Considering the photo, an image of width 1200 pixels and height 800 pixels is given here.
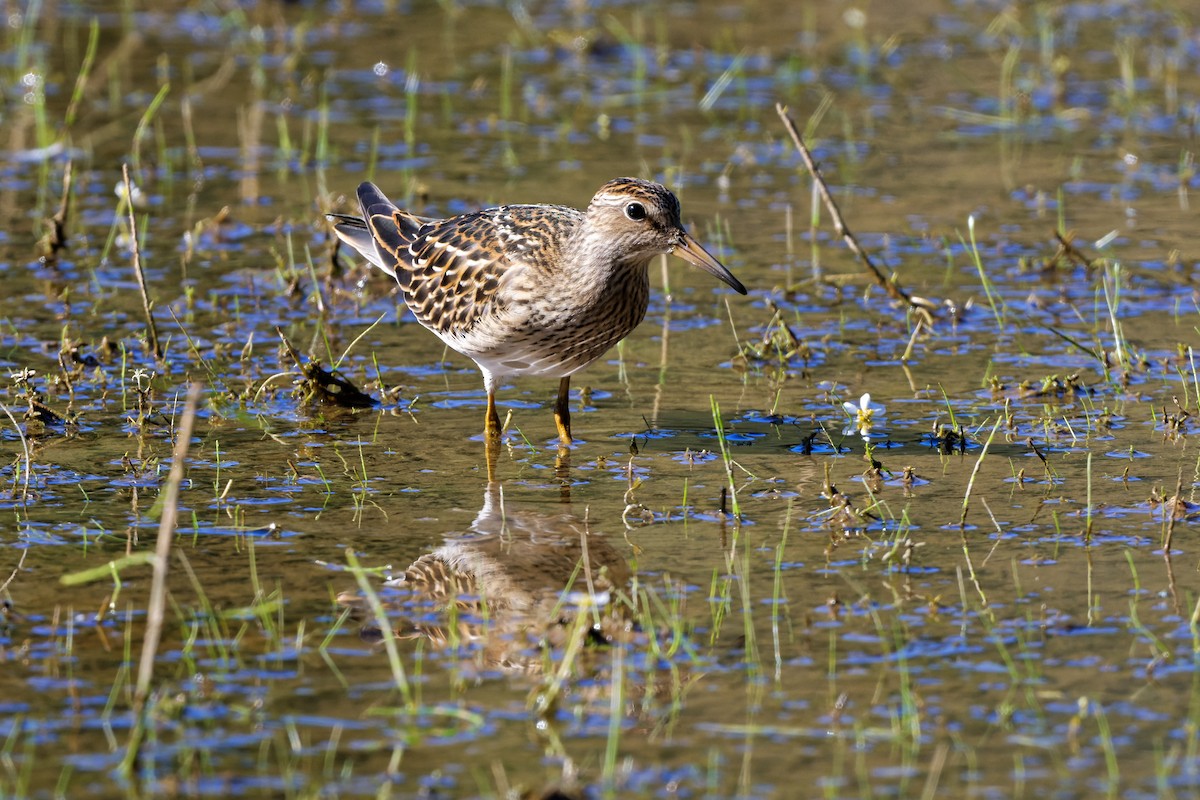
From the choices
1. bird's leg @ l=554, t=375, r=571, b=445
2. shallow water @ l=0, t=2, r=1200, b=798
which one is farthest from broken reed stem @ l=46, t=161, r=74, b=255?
bird's leg @ l=554, t=375, r=571, b=445

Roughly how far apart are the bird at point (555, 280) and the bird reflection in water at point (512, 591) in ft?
3.36

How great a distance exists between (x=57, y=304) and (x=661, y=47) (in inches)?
294

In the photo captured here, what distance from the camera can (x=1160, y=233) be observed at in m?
12.1

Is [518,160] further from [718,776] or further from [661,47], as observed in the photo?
[718,776]

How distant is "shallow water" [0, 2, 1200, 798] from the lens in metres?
5.59

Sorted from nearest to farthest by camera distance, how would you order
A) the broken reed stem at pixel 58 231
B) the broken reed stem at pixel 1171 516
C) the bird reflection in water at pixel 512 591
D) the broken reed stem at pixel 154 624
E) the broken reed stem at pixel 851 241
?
the broken reed stem at pixel 154 624, the bird reflection in water at pixel 512 591, the broken reed stem at pixel 1171 516, the broken reed stem at pixel 851 241, the broken reed stem at pixel 58 231

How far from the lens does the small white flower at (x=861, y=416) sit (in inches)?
334

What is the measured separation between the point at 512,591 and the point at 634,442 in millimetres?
1798

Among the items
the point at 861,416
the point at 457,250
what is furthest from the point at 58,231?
the point at 861,416

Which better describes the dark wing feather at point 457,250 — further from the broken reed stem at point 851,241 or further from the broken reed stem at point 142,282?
the broken reed stem at point 851,241

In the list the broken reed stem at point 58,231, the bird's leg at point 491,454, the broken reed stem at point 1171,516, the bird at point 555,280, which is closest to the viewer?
the broken reed stem at point 1171,516

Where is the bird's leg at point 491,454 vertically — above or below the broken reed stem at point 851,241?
below

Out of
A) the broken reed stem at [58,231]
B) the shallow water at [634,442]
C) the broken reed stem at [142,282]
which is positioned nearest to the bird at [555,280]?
the shallow water at [634,442]

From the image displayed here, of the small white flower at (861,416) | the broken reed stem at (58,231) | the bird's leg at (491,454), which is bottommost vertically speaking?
the bird's leg at (491,454)
